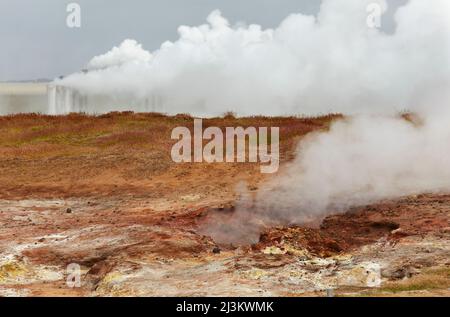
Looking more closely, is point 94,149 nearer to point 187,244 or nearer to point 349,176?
point 349,176

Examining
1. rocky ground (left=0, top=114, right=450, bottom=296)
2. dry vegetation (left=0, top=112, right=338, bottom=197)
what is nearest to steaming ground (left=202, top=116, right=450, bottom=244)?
rocky ground (left=0, top=114, right=450, bottom=296)

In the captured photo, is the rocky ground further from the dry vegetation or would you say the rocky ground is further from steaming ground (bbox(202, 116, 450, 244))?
steaming ground (bbox(202, 116, 450, 244))

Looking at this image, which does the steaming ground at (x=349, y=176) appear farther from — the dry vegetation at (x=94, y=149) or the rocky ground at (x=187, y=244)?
the dry vegetation at (x=94, y=149)

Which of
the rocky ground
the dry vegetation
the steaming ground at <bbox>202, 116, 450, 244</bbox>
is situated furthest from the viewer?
the dry vegetation

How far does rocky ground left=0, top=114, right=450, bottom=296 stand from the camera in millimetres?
7414

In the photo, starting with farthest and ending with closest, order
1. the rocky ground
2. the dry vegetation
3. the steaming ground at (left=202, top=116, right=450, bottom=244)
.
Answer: the dry vegetation
the steaming ground at (left=202, top=116, right=450, bottom=244)
the rocky ground

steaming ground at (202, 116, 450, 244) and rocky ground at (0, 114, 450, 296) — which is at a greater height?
steaming ground at (202, 116, 450, 244)

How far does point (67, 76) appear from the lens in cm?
4269

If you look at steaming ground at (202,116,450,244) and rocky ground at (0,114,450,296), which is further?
steaming ground at (202,116,450,244)

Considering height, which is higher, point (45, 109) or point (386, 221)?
point (45, 109)
